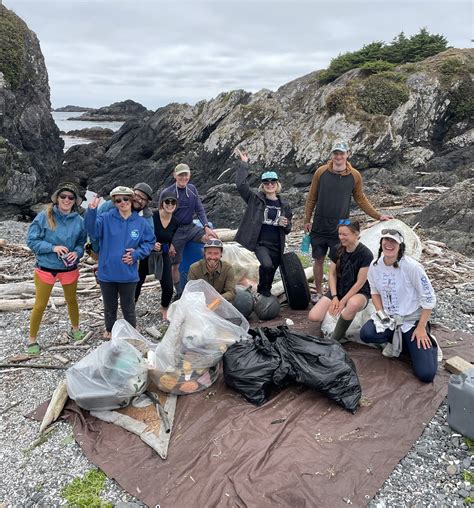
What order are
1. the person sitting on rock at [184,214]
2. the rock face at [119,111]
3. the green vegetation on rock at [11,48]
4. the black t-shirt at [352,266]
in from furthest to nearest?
the rock face at [119,111]
the green vegetation on rock at [11,48]
the person sitting on rock at [184,214]
the black t-shirt at [352,266]

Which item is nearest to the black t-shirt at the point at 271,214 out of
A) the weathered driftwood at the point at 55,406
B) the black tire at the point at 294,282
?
the black tire at the point at 294,282

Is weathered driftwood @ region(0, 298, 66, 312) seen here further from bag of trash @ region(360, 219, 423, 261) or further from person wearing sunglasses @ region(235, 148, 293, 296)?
bag of trash @ region(360, 219, 423, 261)

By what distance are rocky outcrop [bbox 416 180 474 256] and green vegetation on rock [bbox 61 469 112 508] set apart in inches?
382

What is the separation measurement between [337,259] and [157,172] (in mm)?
26787

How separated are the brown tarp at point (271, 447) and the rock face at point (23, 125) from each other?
25.0 meters

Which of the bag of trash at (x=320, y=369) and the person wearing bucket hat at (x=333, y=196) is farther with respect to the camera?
the person wearing bucket hat at (x=333, y=196)

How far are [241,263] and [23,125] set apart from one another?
29728 mm

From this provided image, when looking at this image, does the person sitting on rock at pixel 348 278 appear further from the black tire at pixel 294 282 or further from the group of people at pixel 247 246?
the black tire at pixel 294 282

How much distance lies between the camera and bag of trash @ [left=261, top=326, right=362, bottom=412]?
420cm

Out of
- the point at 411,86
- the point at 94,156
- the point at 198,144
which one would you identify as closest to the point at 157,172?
the point at 198,144

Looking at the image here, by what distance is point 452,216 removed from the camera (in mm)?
12289

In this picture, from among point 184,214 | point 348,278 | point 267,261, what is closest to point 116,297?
point 184,214

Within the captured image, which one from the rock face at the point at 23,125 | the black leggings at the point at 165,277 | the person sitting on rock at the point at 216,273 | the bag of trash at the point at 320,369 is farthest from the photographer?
the rock face at the point at 23,125

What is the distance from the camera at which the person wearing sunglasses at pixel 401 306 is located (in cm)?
464
